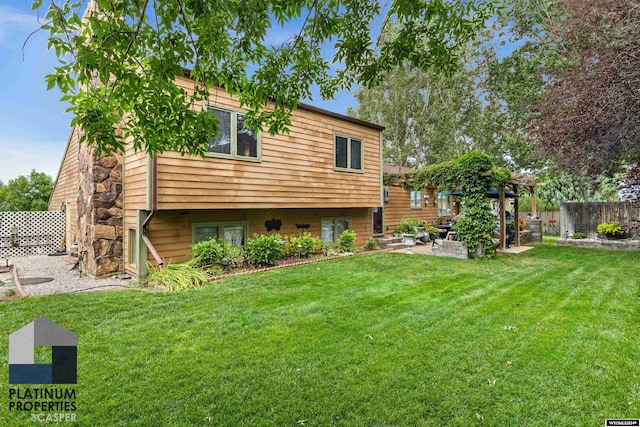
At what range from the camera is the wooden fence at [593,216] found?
11.2 meters

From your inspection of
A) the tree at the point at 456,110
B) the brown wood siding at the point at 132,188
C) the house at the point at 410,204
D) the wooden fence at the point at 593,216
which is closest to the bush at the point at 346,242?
the house at the point at 410,204

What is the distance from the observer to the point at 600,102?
6254 millimetres

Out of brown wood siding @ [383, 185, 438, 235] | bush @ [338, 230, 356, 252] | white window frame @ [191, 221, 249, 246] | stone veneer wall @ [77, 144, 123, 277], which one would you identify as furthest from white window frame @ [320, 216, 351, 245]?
stone veneer wall @ [77, 144, 123, 277]

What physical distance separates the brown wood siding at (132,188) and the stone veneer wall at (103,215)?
0.20 m

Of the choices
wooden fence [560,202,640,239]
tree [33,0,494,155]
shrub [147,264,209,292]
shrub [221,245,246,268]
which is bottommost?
shrub [147,264,209,292]

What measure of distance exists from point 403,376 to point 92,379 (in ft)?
8.91

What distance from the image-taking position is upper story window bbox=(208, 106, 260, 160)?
7277 mm

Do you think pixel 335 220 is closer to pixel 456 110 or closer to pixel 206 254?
pixel 206 254

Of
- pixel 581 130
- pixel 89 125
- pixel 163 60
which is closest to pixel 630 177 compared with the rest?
pixel 581 130

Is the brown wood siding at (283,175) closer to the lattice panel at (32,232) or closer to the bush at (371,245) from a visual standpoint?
the bush at (371,245)

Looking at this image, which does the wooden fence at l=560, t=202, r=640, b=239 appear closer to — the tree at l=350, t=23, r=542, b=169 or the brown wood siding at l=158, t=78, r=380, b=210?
the tree at l=350, t=23, r=542, b=169

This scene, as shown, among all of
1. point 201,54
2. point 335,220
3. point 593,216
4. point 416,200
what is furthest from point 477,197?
point 201,54

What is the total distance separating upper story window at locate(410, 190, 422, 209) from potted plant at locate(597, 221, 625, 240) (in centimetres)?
697

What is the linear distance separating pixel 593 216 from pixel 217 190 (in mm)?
13948
